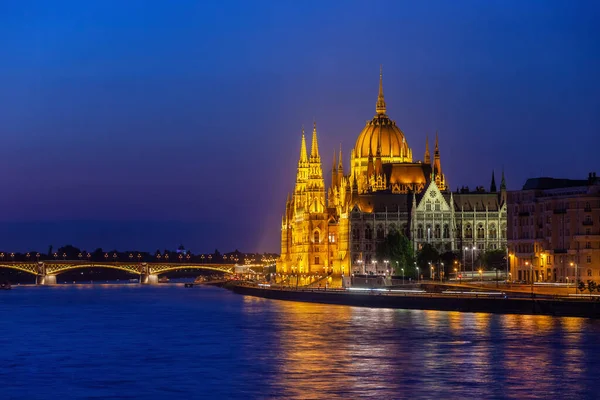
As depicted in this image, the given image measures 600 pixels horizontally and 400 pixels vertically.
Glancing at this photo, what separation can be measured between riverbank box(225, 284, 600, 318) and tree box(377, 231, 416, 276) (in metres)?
14.6

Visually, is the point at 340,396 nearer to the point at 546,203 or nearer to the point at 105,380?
the point at 105,380

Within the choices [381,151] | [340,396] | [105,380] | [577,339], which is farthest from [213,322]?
[381,151]

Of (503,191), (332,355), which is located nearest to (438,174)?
(503,191)

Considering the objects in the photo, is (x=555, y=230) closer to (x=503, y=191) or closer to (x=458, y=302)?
(x=458, y=302)

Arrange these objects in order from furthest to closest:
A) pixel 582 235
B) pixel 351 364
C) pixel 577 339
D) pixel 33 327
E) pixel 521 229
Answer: pixel 521 229, pixel 582 235, pixel 33 327, pixel 577 339, pixel 351 364

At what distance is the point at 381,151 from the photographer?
650ft

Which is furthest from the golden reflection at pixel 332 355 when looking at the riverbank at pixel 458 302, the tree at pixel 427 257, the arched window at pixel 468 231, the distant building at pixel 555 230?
the arched window at pixel 468 231

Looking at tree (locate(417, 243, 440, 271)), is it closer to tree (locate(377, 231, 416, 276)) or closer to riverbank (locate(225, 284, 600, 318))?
tree (locate(377, 231, 416, 276))

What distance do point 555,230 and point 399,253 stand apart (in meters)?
38.5

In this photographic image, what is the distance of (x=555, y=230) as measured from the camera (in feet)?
415

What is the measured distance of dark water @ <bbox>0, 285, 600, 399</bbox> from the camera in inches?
2373

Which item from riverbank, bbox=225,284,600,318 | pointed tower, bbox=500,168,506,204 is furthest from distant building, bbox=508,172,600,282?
pointed tower, bbox=500,168,506,204

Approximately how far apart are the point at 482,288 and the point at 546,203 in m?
11.1

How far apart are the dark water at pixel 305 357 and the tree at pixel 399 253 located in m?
46.7
